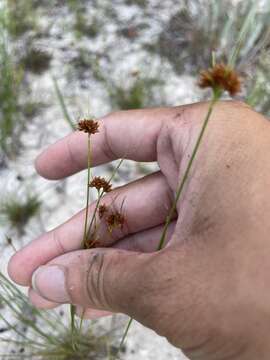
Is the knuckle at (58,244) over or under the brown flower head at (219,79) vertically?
over

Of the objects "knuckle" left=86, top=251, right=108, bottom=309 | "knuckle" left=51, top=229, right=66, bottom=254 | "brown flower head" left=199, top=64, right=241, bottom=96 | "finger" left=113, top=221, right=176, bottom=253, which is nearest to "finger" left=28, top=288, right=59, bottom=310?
"knuckle" left=51, top=229, right=66, bottom=254

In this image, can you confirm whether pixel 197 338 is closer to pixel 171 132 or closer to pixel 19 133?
pixel 171 132

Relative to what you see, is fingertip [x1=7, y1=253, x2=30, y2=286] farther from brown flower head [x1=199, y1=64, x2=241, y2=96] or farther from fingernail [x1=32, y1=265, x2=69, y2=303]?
brown flower head [x1=199, y1=64, x2=241, y2=96]

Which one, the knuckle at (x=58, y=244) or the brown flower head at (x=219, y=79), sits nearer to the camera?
the brown flower head at (x=219, y=79)

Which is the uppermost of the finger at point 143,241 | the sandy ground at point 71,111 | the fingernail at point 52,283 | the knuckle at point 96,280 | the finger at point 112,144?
the sandy ground at point 71,111

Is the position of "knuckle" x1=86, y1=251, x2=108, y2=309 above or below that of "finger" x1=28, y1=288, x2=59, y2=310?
below

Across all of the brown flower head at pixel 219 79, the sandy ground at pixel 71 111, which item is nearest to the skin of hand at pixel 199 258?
the brown flower head at pixel 219 79

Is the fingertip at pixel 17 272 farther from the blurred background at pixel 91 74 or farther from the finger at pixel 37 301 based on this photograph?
the blurred background at pixel 91 74

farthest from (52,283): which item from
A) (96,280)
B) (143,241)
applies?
(143,241)
